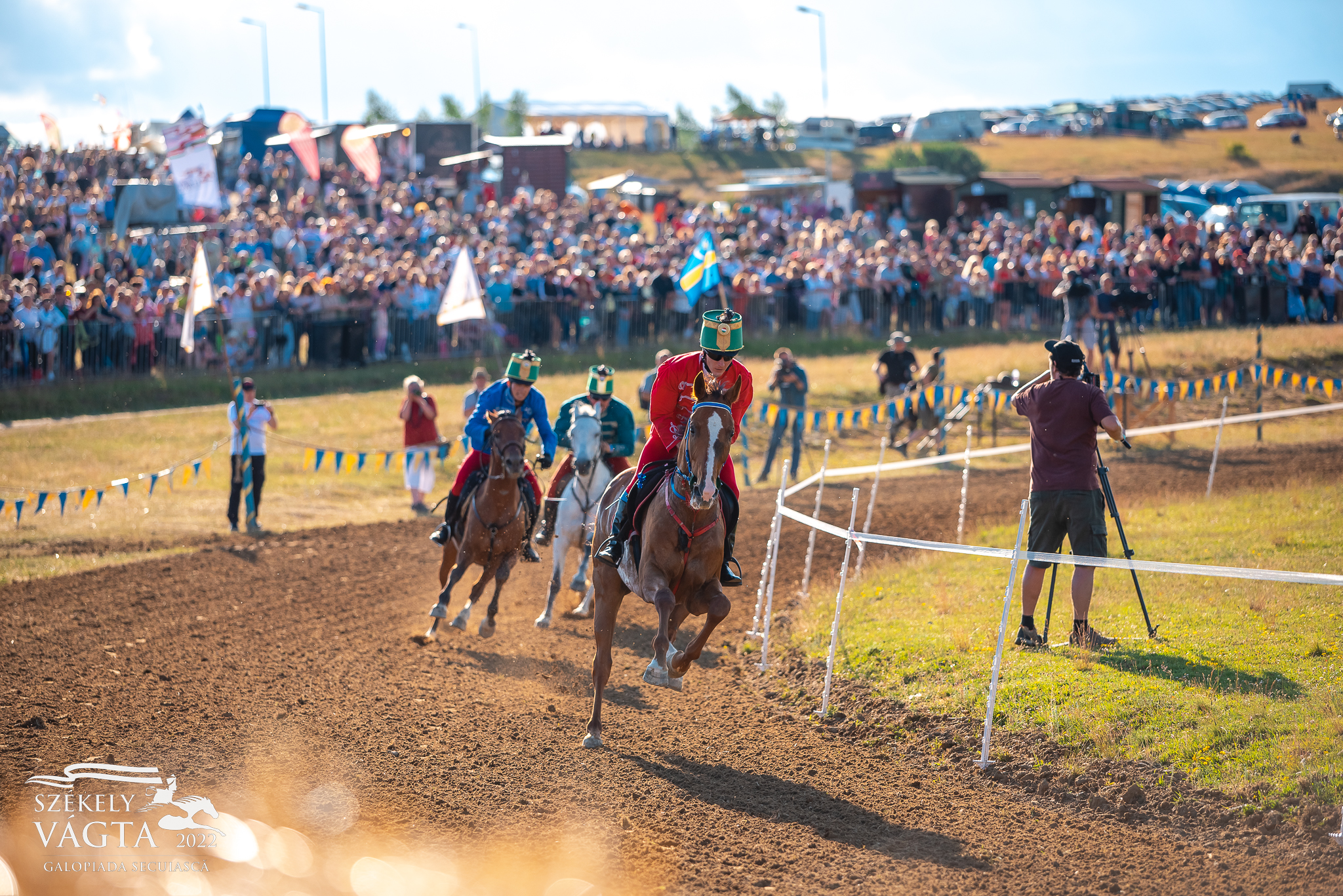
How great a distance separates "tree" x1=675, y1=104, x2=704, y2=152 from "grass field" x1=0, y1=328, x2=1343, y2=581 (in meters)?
47.3

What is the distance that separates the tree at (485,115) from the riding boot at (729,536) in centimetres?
7460

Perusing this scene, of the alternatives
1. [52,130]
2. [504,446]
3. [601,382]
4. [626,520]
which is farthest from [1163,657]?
[52,130]

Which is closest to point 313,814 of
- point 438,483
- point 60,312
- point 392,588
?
point 392,588

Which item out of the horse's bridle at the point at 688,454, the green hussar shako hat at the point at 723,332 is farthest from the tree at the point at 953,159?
the horse's bridle at the point at 688,454

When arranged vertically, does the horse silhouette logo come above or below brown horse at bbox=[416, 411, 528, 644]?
below

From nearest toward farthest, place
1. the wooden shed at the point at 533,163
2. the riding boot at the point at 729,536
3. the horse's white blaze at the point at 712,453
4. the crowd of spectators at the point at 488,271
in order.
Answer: the horse's white blaze at the point at 712,453, the riding boot at the point at 729,536, the crowd of spectators at the point at 488,271, the wooden shed at the point at 533,163

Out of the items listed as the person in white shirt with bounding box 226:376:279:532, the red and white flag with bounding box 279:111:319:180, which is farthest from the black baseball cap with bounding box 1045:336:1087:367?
the red and white flag with bounding box 279:111:319:180

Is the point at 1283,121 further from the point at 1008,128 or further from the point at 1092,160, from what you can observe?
the point at 1092,160

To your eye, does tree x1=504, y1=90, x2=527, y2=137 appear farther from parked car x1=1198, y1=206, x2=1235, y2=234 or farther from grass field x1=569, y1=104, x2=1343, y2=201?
parked car x1=1198, y1=206, x2=1235, y2=234

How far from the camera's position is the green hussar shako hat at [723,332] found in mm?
8758

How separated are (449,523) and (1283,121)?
75.2 m

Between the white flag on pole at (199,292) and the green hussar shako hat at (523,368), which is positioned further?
the white flag on pole at (199,292)

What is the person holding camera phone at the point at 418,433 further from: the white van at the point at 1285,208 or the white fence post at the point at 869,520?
the white van at the point at 1285,208

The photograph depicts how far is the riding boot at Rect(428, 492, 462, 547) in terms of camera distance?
12.6 m
